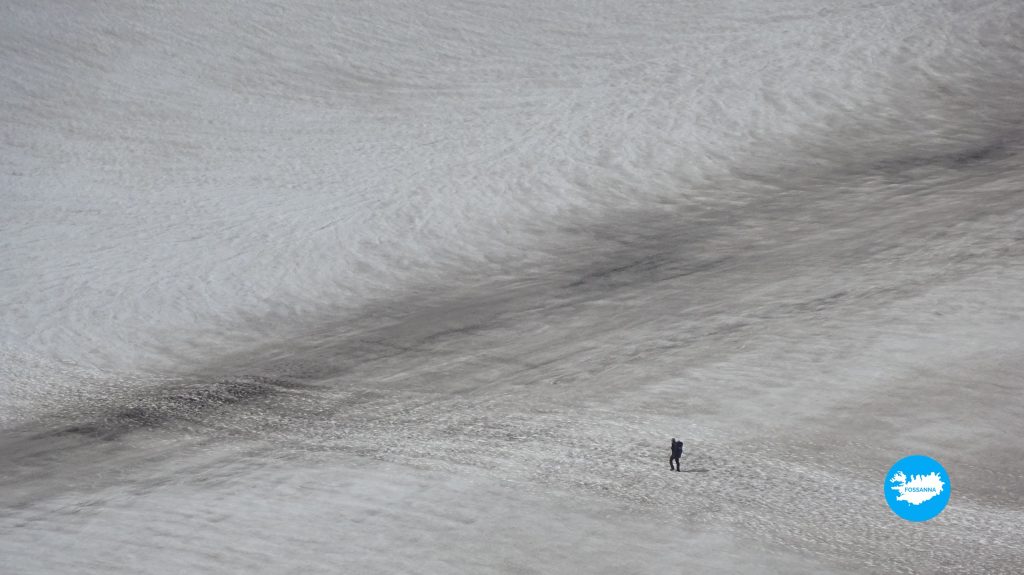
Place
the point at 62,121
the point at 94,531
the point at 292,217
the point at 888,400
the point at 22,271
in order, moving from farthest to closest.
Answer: the point at 62,121, the point at 292,217, the point at 22,271, the point at 888,400, the point at 94,531

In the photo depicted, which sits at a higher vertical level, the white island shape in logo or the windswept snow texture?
the windswept snow texture

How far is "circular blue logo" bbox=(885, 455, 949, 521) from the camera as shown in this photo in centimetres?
724

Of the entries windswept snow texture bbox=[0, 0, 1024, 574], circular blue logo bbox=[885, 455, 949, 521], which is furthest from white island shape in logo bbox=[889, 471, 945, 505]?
windswept snow texture bbox=[0, 0, 1024, 574]

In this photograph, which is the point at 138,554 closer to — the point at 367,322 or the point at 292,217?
the point at 367,322

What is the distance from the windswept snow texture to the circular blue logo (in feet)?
0.49

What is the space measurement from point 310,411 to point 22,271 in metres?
4.48

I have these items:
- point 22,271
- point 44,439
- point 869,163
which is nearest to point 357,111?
point 22,271

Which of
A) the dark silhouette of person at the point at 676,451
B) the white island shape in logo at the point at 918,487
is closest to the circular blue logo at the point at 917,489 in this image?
the white island shape in logo at the point at 918,487

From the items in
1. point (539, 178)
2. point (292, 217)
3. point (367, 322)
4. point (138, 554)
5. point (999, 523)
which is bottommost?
point (138, 554)

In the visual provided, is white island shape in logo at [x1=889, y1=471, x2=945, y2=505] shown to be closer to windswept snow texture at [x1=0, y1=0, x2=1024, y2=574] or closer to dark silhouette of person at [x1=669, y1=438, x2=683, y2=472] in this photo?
windswept snow texture at [x1=0, y1=0, x2=1024, y2=574]

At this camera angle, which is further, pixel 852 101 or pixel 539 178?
pixel 852 101

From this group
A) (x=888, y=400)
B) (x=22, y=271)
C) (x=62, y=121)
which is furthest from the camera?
(x=62, y=121)

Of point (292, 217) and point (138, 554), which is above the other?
point (292, 217)

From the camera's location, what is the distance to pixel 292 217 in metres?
13.2
